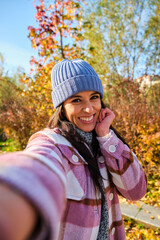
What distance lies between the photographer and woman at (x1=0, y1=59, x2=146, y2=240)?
387 mm

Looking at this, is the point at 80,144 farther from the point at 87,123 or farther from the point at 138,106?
the point at 138,106

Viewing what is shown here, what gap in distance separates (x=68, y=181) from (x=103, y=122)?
680 millimetres

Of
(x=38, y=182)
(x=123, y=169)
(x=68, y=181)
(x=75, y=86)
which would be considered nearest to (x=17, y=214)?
(x=38, y=182)

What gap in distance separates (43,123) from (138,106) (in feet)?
10.8

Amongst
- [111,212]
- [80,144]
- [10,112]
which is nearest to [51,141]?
[80,144]

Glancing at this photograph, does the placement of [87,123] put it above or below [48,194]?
below

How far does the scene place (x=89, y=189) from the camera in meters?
1.19

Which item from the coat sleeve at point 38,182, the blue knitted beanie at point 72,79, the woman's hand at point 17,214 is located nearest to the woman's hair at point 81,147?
the blue knitted beanie at point 72,79

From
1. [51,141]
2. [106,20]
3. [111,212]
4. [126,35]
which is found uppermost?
[106,20]

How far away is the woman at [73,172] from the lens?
0.39 meters

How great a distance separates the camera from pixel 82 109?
1.46 m

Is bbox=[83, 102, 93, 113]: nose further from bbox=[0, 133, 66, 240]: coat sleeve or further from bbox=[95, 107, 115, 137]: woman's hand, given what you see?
bbox=[0, 133, 66, 240]: coat sleeve

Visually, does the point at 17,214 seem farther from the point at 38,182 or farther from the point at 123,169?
the point at 123,169

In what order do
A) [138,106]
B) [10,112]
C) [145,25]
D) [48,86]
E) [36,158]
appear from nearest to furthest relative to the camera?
[36,158] < [48,86] < [138,106] < [10,112] < [145,25]
